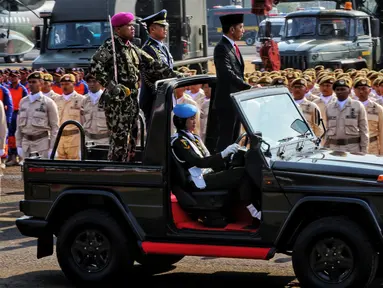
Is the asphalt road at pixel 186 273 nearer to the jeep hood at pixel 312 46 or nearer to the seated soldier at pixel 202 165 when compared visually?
the seated soldier at pixel 202 165

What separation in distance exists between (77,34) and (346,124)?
479 inches

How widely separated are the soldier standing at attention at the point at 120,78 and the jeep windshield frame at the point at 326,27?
717 inches

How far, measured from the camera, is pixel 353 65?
1077 inches

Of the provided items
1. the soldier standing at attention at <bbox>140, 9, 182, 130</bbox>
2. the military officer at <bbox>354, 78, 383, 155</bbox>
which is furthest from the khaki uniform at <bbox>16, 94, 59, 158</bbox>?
the soldier standing at attention at <bbox>140, 9, 182, 130</bbox>

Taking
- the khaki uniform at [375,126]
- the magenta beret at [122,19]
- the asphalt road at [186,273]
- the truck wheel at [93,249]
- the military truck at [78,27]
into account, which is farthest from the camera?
the military truck at [78,27]

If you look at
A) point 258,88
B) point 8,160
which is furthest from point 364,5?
point 258,88

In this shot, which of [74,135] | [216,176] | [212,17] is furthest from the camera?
[212,17]

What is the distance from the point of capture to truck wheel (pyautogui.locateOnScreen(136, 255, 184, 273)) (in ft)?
30.6

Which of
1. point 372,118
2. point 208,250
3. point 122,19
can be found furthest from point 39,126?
point 208,250

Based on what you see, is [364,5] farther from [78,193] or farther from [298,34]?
[78,193]

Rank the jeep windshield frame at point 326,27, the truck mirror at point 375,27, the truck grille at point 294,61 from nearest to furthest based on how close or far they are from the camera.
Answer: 1. the truck grille at point 294,61
2. the jeep windshield frame at point 326,27
3. the truck mirror at point 375,27

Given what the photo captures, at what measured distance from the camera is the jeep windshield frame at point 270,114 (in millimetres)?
8367

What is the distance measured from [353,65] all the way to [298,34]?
170 centimetres

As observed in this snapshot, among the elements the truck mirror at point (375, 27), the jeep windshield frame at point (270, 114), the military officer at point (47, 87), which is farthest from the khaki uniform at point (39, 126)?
the truck mirror at point (375, 27)
